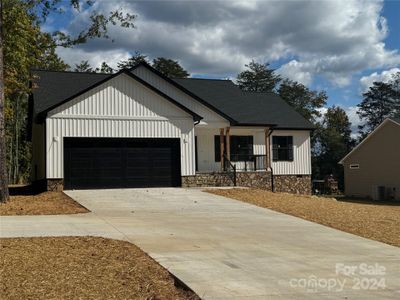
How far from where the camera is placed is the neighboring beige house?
35.6m

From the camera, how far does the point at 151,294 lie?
7.18m

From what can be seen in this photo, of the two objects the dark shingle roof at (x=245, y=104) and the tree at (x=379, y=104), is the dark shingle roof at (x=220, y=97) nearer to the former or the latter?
the dark shingle roof at (x=245, y=104)

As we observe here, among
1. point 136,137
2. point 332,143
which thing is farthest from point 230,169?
point 332,143

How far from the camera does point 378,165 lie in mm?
37531

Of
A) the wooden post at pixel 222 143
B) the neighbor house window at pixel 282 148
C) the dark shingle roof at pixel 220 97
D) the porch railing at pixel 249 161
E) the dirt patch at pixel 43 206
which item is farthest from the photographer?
the neighbor house window at pixel 282 148

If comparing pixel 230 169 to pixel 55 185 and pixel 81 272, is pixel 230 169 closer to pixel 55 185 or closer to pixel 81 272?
pixel 55 185

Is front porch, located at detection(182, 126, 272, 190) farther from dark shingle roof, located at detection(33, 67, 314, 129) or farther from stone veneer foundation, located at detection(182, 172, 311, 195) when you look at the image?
dark shingle roof, located at detection(33, 67, 314, 129)

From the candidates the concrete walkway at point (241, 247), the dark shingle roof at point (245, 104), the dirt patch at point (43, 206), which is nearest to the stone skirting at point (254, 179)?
the dark shingle roof at point (245, 104)

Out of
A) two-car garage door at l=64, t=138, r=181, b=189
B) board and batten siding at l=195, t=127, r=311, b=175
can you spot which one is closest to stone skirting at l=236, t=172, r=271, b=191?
board and batten siding at l=195, t=127, r=311, b=175

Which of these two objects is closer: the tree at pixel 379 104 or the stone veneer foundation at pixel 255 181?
the stone veneer foundation at pixel 255 181

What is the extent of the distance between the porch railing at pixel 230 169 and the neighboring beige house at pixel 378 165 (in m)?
13.2

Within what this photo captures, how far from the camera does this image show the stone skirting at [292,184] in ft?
103

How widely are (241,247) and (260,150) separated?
20617mm

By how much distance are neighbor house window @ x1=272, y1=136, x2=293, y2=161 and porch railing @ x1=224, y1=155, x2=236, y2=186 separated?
4379 millimetres
